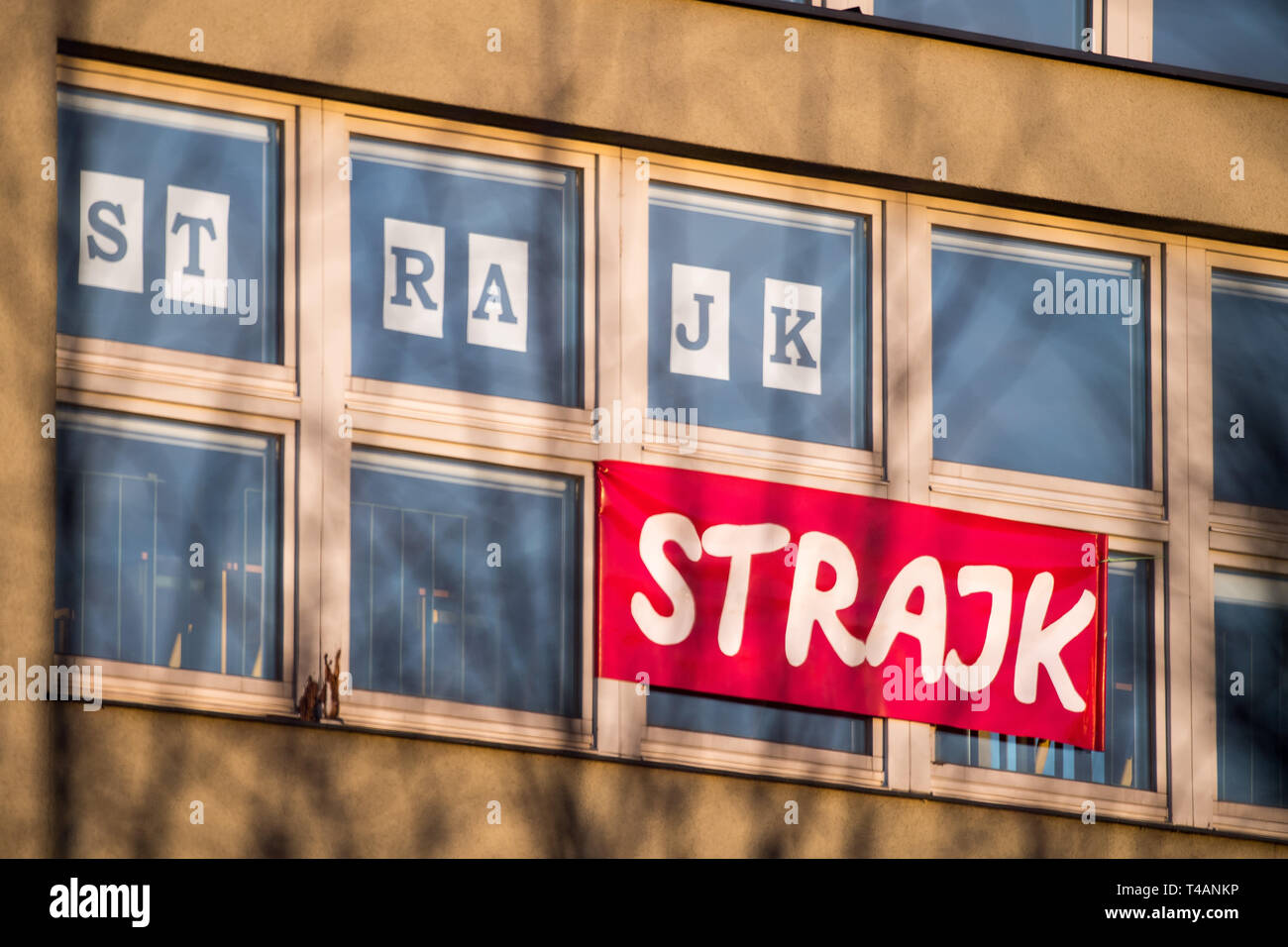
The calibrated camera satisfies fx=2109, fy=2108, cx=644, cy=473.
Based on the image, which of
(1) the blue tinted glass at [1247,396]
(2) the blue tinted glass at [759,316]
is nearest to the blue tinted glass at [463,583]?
(2) the blue tinted glass at [759,316]

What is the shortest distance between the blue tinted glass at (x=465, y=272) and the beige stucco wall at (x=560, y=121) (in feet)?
1.20

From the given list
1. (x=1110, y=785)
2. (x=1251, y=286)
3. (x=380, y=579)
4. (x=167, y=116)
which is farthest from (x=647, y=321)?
(x=1251, y=286)

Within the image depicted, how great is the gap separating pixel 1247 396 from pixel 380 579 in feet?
15.6

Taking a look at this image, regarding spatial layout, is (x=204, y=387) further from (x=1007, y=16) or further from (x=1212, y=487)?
(x=1212, y=487)

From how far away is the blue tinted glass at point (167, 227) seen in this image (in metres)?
9.50

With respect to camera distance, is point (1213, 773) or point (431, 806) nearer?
point (431, 806)

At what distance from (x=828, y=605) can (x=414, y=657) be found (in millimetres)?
2059

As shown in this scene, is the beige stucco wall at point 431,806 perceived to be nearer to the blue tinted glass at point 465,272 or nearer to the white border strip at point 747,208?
the blue tinted glass at point 465,272

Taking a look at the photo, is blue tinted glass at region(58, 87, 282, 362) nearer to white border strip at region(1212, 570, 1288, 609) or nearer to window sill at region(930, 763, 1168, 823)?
window sill at region(930, 763, 1168, 823)

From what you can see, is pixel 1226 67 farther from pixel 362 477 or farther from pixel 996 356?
pixel 362 477

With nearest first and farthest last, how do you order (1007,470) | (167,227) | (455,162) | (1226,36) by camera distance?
(167,227)
(455,162)
(1007,470)
(1226,36)

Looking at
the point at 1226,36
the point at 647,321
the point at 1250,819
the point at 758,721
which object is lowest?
the point at 1250,819

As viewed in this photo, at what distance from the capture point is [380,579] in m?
9.66

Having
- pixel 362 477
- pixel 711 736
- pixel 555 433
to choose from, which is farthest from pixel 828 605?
pixel 362 477
